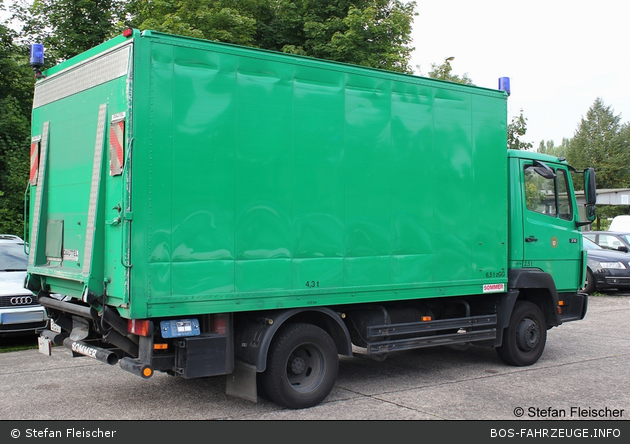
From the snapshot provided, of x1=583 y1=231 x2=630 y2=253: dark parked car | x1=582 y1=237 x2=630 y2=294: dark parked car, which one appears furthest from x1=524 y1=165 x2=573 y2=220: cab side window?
x1=583 y1=231 x2=630 y2=253: dark parked car

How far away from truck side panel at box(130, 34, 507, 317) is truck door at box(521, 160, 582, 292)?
58cm

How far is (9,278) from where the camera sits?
9.88m

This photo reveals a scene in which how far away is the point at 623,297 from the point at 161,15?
53.1 feet

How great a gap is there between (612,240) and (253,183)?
640 inches

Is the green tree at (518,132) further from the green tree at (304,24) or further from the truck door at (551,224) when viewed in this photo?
the truck door at (551,224)

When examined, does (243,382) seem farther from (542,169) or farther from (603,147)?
(603,147)

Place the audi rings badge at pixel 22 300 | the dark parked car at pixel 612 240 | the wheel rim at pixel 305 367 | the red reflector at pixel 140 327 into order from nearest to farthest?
the red reflector at pixel 140 327
the wheel rim at pixel 305 367
the audi rings badge at pixel 22 300
the dark parked car at pixel 612 240

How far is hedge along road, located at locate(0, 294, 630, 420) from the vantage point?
6250 mm

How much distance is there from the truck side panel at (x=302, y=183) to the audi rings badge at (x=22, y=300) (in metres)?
4.75

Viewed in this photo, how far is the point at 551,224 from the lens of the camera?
8945 mm

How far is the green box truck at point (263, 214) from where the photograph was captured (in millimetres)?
→ 5684

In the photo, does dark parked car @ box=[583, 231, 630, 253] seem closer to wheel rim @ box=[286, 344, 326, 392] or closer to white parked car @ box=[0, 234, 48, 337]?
wheel rim @ box=[286, 344, 326, 392]

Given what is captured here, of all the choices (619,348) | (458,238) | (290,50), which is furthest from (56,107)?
(290,50)

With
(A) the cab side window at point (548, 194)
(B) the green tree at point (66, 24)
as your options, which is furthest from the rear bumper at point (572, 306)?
Answer: (B) the green tree at point (66, 24)
